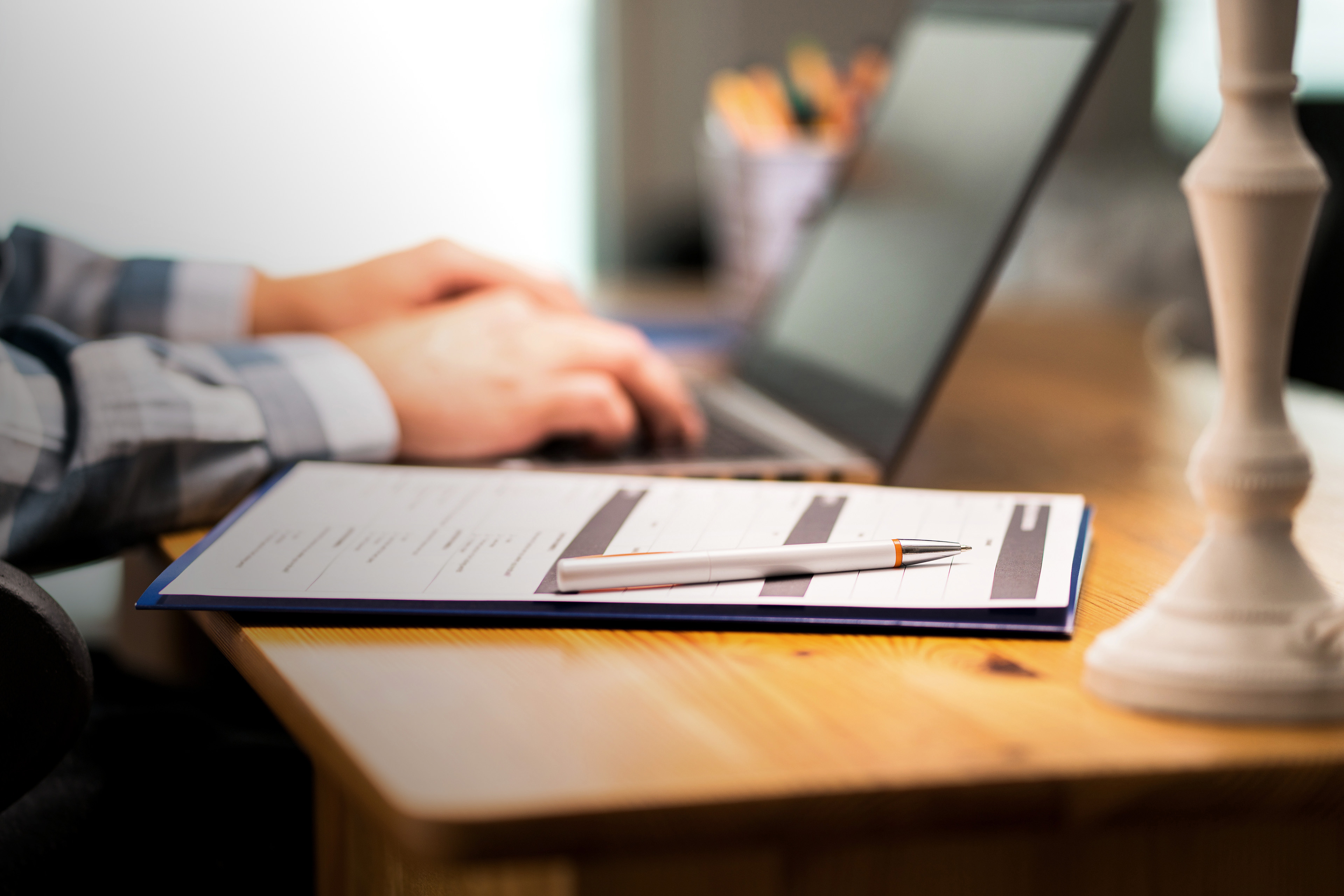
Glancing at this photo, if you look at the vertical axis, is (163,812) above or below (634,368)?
below

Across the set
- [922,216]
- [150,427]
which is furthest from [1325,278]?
[150,427]

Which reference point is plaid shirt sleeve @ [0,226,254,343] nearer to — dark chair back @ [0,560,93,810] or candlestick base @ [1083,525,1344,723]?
dark chair back @ [0,560,93,810]

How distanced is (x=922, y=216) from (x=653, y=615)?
1.56 ft

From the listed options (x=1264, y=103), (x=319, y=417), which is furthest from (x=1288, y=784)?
(x=319, y=417)

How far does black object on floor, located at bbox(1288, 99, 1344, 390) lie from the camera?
93 centimetres

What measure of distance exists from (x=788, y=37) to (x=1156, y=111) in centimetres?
78

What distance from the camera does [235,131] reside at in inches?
32.5

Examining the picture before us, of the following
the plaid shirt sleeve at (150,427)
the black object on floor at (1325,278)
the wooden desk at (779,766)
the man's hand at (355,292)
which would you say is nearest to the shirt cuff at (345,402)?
the plaid shirt sleeve at (150,427)

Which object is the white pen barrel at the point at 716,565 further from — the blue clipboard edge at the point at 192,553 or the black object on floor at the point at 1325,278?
the black object on floor at the point at 1325,278

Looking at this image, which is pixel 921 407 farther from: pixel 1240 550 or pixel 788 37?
pixel 788 37

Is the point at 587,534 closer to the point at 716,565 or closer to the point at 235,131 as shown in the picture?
the point at 716,565

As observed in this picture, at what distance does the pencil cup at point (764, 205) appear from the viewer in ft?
3.95

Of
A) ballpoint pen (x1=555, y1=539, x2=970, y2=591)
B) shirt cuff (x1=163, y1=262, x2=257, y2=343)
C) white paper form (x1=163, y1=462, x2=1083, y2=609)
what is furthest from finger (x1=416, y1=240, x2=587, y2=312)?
ballpoint pen (x1=555, y1=539, x2=970, y2=591)

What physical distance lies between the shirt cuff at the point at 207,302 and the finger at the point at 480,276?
0.12 m
